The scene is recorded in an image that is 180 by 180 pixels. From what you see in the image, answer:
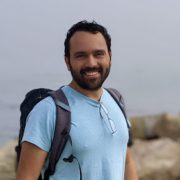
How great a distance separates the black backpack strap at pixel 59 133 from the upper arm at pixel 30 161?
0.05 m

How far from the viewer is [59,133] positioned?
283cm

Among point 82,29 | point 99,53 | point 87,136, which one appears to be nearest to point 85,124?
point 87,136

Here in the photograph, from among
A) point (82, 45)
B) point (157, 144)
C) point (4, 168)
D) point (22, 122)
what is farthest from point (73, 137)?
point (157, 144)

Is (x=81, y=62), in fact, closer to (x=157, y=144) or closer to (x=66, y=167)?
(x=66, y=167)

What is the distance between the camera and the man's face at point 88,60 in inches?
118


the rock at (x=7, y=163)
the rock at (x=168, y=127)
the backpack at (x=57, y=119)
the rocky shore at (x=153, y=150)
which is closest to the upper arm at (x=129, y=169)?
the backpack at (x=57, y=119)

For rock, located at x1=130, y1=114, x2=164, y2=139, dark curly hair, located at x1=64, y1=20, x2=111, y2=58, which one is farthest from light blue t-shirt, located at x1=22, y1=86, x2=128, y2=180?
rock, located at x1=130, y1=114, x2=164, y2=139

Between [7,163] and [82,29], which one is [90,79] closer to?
[82,29]

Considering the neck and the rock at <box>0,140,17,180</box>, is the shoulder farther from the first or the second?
the rock at <box>0,140,17,180</box>

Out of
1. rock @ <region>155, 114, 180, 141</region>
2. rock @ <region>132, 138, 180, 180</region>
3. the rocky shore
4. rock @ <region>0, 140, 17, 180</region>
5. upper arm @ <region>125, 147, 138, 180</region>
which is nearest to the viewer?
upper arm @ <region>125, 147, 138, 180</region>

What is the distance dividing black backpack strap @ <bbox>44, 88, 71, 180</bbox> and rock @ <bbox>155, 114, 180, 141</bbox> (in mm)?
12551

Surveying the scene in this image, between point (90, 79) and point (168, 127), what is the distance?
12694mm

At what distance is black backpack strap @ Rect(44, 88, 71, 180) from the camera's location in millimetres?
2834

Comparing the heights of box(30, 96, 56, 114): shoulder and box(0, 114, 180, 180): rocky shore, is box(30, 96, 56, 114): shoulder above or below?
above
